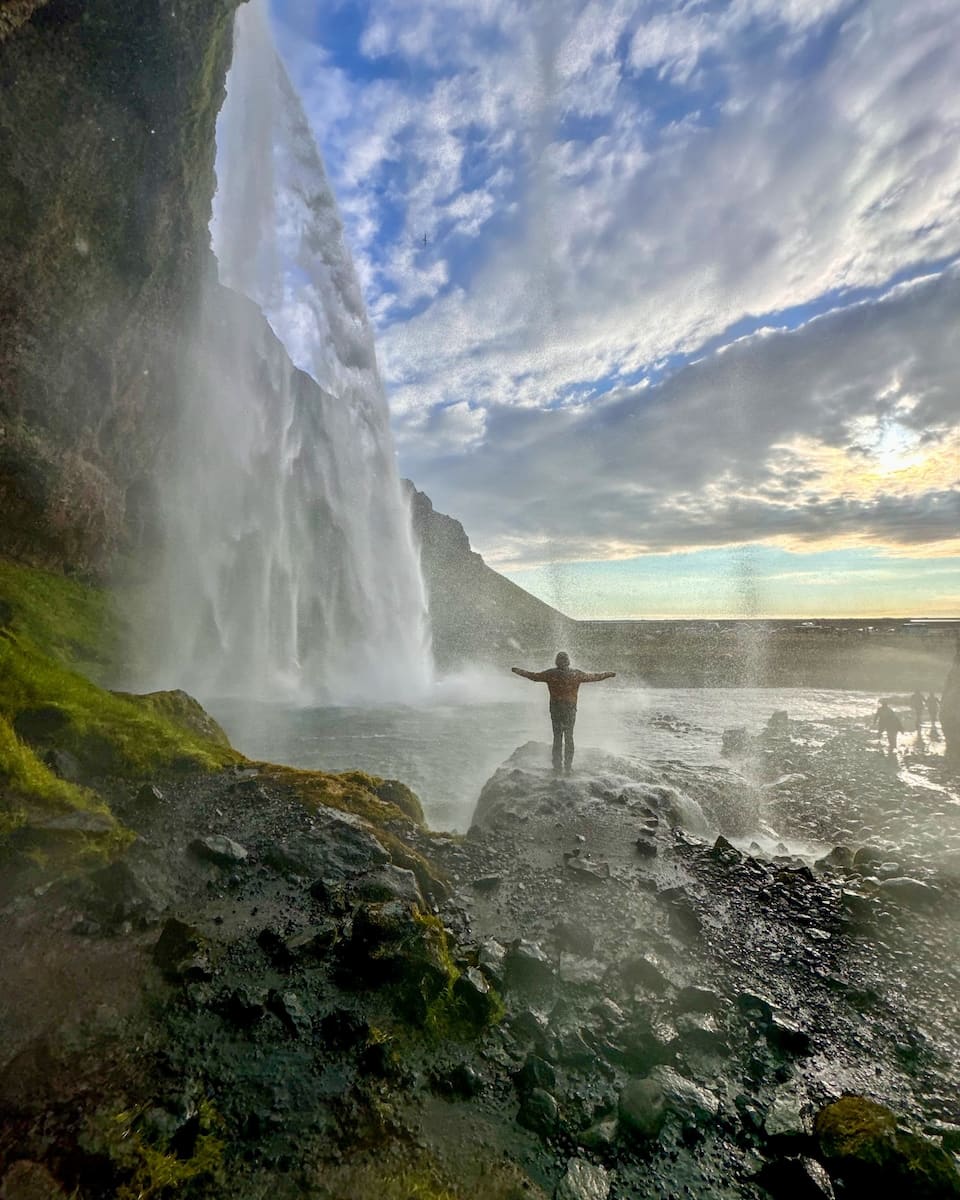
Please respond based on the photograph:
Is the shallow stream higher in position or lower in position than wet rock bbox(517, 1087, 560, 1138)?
lower

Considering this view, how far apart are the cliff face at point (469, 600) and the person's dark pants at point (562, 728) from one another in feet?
217

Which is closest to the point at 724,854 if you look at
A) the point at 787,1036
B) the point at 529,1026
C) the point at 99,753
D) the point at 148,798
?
the point at 787,1036

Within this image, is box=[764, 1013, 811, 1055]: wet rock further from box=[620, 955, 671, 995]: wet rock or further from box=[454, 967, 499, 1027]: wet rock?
box=[454, 967, 499, 1027]: wet rock

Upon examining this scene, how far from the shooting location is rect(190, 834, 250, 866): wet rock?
790 cm

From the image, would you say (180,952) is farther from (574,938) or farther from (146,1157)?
(574,938)

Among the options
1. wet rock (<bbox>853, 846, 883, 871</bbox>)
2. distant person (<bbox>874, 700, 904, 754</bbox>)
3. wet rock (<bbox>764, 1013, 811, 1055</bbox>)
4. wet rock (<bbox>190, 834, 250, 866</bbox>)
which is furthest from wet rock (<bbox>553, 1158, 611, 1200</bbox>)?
distant person (<bbox>874, 700, 904, 754</bbox>)

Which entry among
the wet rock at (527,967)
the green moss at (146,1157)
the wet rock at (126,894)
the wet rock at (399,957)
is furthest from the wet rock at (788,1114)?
the wet rock at (126,894)

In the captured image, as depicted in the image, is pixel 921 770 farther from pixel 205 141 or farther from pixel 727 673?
pixel 205 141

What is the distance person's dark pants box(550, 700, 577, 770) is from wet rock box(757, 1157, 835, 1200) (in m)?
10.4

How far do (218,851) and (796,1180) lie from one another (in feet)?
23.5

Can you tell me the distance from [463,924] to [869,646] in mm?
91416

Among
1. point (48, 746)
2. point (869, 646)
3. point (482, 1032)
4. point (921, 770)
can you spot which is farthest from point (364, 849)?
point (869, 646)

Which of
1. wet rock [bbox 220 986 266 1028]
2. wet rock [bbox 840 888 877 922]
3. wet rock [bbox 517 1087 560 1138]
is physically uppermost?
wet rock [bbox 220 986 266 1028]

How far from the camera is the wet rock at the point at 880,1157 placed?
4.09 m
